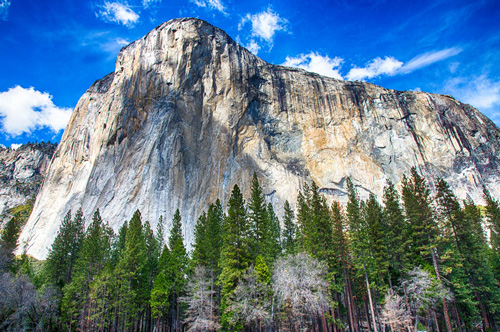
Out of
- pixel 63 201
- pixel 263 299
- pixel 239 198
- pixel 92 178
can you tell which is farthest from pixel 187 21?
pixel 263 299

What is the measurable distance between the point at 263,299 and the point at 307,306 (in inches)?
144

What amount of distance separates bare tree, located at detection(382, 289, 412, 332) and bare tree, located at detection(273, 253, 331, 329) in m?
5.29

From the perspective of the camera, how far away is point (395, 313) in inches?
1146

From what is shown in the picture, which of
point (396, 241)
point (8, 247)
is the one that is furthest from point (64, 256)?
point (396, 241)

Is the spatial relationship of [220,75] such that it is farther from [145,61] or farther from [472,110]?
[472,110]

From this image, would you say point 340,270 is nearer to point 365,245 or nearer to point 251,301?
point 365,245

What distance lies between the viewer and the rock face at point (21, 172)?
11506cm

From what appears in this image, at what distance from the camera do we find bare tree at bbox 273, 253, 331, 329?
26.9 metres

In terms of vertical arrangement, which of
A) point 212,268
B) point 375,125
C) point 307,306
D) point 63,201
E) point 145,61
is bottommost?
point 307,306

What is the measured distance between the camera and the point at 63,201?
7756cm

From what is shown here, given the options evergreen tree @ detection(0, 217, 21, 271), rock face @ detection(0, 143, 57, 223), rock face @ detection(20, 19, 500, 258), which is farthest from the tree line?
rock face @ detection(0, 143, 57, 223)

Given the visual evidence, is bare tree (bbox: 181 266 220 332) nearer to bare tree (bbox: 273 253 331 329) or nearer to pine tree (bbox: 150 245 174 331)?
pine tree (bbox: 150 245 174 331)

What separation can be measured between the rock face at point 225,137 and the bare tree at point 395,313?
143 feet

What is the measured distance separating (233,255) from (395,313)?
50.1ft
